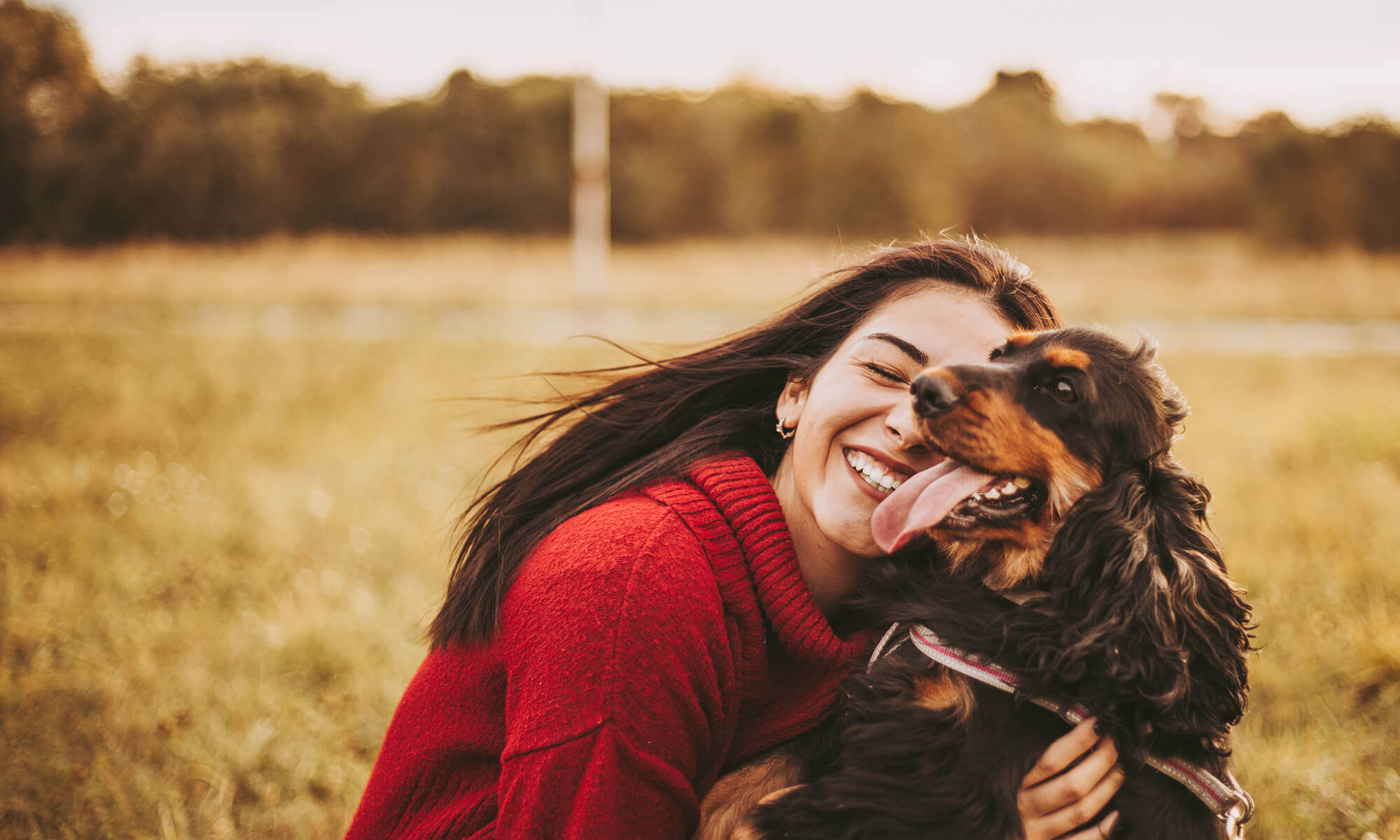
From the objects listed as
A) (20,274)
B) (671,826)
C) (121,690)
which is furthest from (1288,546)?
(20,274)

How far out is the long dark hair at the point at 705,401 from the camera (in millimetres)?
2244

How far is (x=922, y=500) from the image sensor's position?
6.63 ft

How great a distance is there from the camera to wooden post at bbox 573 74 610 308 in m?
12.9

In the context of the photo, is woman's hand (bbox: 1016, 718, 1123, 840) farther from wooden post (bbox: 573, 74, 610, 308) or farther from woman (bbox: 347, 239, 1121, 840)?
wooden post (bbox: 573, 74, 610, 308)

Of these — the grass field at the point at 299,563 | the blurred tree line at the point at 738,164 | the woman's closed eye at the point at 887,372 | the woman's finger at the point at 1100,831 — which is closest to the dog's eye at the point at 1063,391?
the woman's closed eye at the point at 887,372

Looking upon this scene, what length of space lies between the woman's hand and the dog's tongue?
508mm

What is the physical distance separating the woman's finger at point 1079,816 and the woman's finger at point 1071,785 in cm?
1

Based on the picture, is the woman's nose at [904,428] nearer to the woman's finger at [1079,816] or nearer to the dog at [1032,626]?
the dog at [1032,626]

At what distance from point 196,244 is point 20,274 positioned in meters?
3.23

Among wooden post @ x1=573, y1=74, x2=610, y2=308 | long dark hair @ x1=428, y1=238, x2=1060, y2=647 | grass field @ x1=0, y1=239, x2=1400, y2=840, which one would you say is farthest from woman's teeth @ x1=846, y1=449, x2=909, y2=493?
wooden post @ x1=573, y1=74, x2=610, y2=308

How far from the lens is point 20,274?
1376cm

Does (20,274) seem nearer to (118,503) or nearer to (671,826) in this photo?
(118,503)

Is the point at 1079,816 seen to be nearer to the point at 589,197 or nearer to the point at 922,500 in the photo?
the point at 922,500

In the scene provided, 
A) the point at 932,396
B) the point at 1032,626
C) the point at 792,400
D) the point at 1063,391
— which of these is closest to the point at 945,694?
the point at 1032,626
